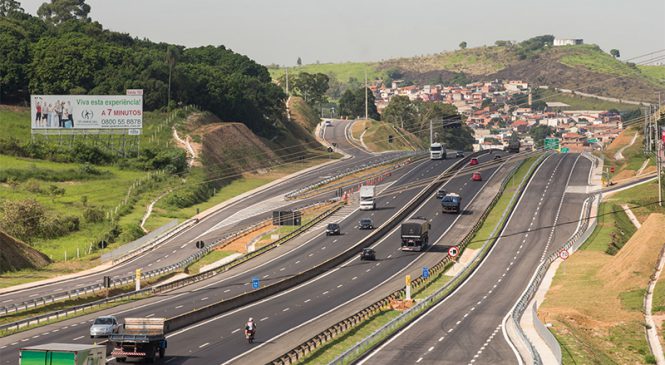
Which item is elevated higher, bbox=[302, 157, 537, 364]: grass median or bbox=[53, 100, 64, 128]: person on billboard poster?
bbox=[53, 100, 64, 128]: person on billboard poster

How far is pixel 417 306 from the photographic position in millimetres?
76312

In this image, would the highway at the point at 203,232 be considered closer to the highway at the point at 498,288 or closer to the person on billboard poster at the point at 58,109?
the person on billboard poster at the point at 58,109

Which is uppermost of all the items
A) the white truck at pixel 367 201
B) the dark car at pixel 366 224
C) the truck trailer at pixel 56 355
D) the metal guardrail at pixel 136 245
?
the truck trailer at pixel 56 355

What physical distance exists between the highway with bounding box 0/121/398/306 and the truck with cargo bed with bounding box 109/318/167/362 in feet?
93.0

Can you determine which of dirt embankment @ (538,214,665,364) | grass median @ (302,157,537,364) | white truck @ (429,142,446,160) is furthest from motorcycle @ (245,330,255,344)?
white truck @ (429,142,446,160)

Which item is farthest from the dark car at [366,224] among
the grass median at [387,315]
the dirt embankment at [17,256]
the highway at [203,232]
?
the dirt embankment at [17,256]

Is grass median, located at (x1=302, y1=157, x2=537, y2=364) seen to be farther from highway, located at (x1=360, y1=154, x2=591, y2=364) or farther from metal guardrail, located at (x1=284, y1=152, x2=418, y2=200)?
metal guardrail, located at (x1=284, y1=152, x2=418, y2=200)

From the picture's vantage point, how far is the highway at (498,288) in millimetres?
59562

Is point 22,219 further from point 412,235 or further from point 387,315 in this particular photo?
point 387,315

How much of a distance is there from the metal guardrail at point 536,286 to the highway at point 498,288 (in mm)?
1022

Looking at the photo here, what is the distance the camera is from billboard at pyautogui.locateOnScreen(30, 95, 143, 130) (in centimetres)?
15862

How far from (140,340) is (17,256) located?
171 ft

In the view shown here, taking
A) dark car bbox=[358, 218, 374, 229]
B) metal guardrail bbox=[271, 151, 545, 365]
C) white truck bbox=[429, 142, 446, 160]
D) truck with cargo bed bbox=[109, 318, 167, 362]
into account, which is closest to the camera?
truck with cargo bed bbox=[109, 318, 167, 362]

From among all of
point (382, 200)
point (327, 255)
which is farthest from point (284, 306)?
point (382, 200)
